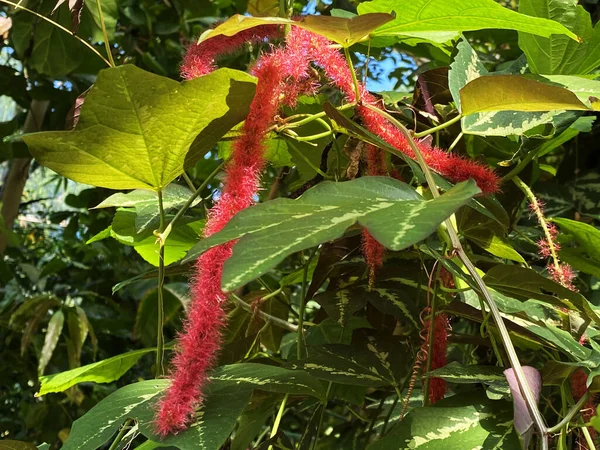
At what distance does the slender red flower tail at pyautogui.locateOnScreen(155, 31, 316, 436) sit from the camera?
28 cm

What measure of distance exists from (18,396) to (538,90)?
1.80 meters

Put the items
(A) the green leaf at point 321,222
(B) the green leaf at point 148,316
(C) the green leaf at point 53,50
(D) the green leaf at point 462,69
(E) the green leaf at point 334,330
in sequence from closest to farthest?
(A) the green leaf at point 321,222 < (D) the green leaf at point 462,69 < (E) the green leaf at point 334,330 < (B) the green leaf at point 148,316 < (C) the green leaf at point 53,50

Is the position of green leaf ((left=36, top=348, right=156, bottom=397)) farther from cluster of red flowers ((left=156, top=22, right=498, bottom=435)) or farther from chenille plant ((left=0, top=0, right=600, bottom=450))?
cluster of red flowers ((left=156, top=22, right=498, bottom=435))

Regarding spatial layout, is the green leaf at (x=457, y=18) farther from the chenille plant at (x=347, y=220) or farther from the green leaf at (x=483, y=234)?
the green leaf at (x=483, y=234)

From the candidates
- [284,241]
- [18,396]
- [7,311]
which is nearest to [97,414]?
[284,241]

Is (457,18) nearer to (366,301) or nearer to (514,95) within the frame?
(514,95)

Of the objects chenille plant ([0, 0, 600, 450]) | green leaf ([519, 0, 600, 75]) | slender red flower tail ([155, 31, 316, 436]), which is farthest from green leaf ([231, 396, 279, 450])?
green leaf ([519, 0, 600, 75])

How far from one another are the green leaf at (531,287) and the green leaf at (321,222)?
0.34 feet

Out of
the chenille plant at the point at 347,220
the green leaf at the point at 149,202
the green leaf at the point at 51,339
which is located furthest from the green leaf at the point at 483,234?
the green leaf at the point at 51,339

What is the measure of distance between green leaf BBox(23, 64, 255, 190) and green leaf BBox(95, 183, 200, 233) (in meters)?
0.09

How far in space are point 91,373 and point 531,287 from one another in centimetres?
36

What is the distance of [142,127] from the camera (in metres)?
0.33

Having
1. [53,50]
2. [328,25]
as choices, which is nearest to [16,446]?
[328,25]

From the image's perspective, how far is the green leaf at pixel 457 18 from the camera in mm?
347
